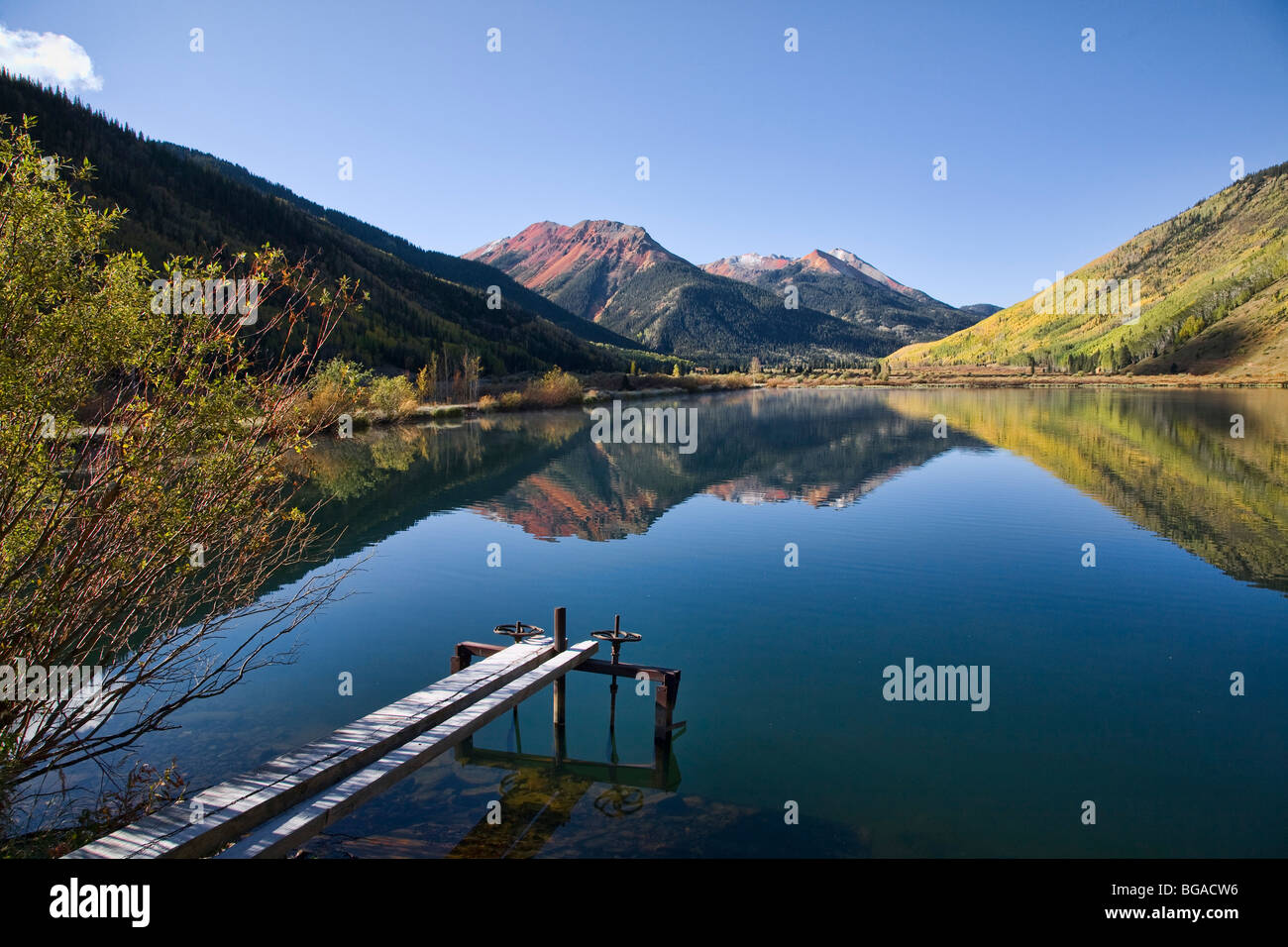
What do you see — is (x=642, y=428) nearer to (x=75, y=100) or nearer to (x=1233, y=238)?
(x=75, y=100)

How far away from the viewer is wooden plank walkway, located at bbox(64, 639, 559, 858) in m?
5.48

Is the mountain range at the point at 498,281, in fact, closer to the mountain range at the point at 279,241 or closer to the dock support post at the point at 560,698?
the mountain range at the point at 279,241

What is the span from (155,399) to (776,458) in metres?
31.1

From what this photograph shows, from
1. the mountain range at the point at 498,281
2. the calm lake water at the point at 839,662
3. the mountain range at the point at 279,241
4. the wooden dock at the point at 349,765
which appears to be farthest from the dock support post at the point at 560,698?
the mountain range at the point at 279,241

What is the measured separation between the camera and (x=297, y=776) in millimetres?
6441

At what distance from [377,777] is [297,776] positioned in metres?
0.63

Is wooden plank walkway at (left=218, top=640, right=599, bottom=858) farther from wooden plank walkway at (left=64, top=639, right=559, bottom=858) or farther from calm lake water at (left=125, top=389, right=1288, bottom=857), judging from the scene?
Result: calm lake water at (left=125, top=389, right=1288, bottom=857)

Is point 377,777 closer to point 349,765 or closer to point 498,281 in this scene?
point 349,765

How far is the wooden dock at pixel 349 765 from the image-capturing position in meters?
5.58

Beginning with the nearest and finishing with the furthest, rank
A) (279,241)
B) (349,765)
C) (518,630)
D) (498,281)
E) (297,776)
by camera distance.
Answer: (297,776) → (349,765) → (518,630) → (279,241) → (498,281)

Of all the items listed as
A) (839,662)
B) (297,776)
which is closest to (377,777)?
(297,776)

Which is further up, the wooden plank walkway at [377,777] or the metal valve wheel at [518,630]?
the metal valve wheel at [518,630]

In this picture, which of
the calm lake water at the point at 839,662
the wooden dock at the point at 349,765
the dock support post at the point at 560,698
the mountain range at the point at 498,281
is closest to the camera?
the wooden dock at the point at 349,765
